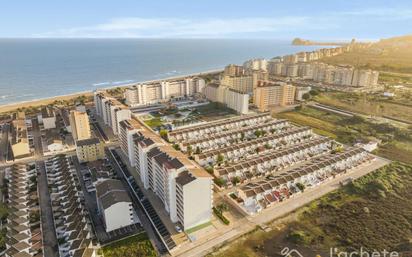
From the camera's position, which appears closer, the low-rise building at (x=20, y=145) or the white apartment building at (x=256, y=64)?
the low-rise building at (x=20, y=145)

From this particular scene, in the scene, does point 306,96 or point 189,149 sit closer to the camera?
point 189,149

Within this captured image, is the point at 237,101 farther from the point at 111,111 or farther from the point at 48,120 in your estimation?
the point at 48,120

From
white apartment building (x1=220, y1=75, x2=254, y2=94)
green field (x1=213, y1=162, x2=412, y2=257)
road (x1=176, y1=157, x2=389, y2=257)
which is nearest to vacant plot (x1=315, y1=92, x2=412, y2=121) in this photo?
white apartment building (x1=220, y1=75, x2=254, y2=94)

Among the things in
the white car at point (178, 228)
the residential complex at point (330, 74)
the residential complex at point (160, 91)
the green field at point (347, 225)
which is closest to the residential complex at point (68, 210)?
the white car at point (178, 228)

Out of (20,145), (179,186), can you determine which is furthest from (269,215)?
(20,145)

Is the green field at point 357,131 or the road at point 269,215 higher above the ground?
the green field at point 357,131

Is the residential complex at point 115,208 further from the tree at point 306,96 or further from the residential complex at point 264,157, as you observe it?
the tree at point 306,96

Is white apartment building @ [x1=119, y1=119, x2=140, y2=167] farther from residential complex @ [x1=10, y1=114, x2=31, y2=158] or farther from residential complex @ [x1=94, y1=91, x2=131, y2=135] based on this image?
residential complex @ [x1=10, y1=114, x2=31, y2=158]
